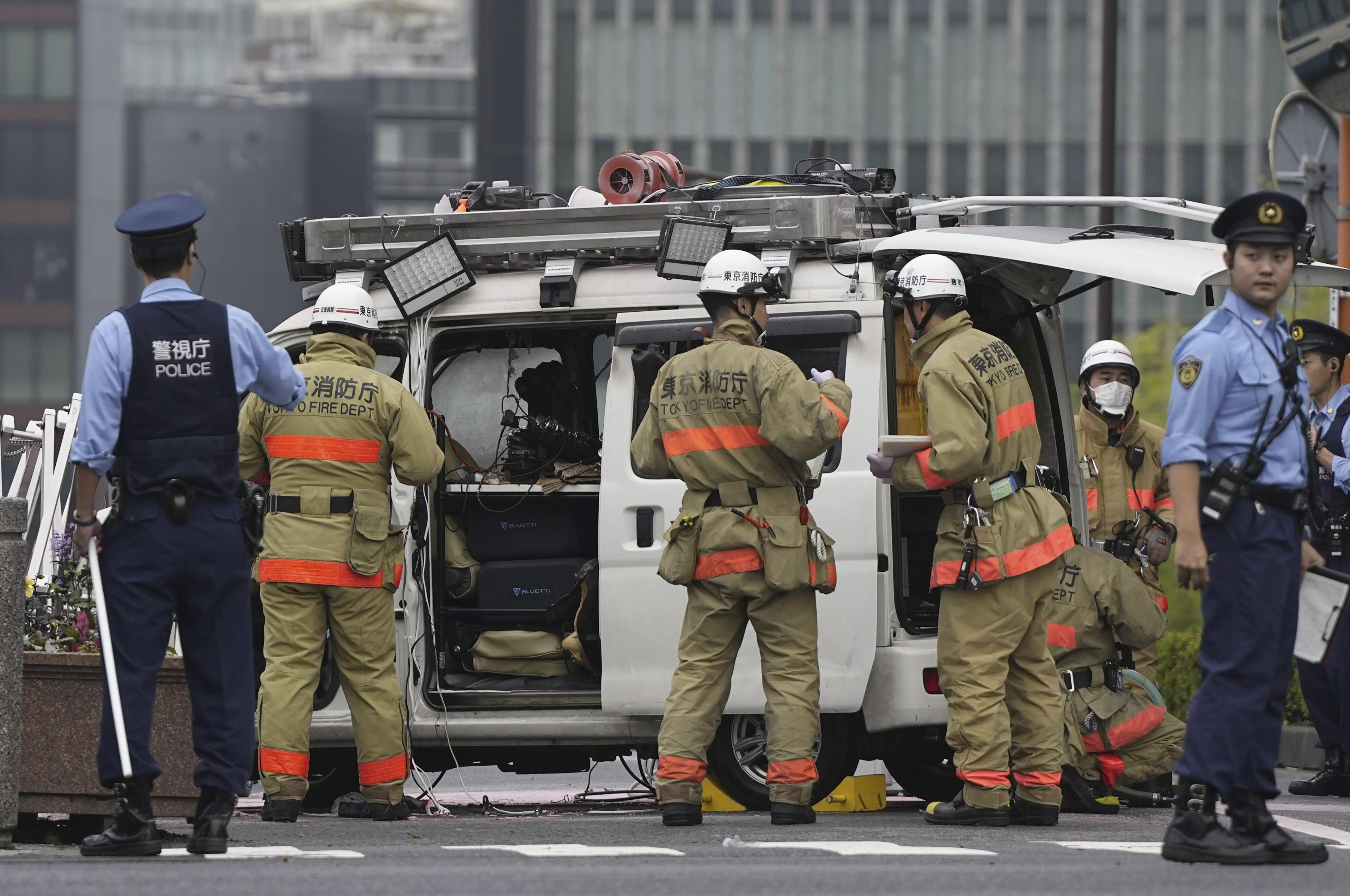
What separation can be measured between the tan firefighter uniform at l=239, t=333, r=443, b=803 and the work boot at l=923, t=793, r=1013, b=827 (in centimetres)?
199

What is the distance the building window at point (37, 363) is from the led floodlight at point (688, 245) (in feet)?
239

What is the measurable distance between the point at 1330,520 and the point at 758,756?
2.92 m

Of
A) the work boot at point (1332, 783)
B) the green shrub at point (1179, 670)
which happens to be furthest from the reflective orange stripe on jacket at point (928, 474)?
the green shrub at point (1179, 670)

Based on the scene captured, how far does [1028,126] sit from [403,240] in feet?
157

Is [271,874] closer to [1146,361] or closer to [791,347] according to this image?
[791,347]

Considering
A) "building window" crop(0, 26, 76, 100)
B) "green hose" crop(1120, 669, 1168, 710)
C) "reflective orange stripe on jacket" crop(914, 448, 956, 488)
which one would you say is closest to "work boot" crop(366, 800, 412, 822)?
"reflective orange stripe on jacket" crop(914, 448, 956, 488)

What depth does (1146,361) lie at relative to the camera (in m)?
25.7

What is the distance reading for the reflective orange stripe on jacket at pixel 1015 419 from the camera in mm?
7375

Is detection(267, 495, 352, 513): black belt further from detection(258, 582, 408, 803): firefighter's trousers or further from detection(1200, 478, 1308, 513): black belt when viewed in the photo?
detection(1200, 478, 1308, 513): black belt

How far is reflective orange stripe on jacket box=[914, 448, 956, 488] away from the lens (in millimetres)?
7242

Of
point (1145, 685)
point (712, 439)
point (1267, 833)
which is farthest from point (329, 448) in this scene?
point (1267, 833)

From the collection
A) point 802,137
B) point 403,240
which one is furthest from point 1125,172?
point 403,240

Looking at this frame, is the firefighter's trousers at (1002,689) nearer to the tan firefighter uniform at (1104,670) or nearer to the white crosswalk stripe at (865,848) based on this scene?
the tan firefighter uniform at (1104,670)

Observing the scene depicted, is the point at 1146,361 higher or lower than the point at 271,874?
higher
